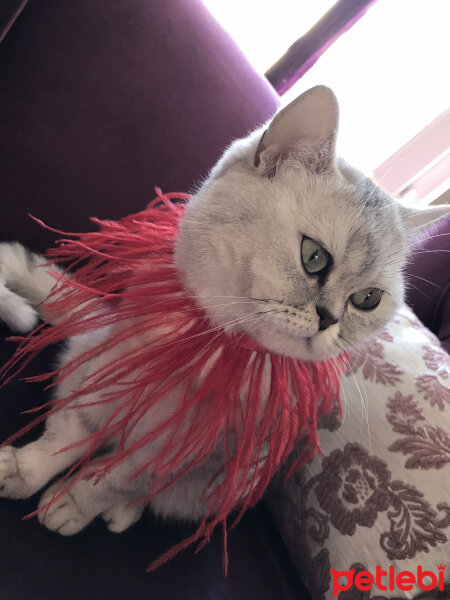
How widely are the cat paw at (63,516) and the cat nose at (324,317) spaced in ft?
1.54

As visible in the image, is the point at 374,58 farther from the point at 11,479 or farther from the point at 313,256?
the point at 11,479

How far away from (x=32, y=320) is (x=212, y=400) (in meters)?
0.41

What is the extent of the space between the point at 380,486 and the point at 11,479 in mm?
565

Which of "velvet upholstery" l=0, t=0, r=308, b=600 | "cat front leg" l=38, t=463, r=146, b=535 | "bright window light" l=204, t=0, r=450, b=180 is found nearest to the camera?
"cat front leg" l=38, t=463, r=146, b=535

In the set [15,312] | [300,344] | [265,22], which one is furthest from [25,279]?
[265,22]

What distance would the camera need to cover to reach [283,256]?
521 mm

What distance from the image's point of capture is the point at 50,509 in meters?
0.63

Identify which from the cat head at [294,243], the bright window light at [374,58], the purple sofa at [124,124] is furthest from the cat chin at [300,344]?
the bright window light at [374,58]

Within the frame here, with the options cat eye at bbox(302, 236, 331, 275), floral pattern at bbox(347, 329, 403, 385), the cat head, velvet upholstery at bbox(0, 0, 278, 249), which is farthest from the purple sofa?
cat eye at bbox(302, 236, 331, 275)

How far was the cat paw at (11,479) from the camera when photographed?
0.61 metres

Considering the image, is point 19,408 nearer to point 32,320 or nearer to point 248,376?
point 32,320

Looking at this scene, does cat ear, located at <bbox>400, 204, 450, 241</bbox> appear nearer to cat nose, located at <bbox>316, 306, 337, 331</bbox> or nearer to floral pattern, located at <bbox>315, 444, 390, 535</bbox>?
cat nose, located at <bbox>316, 306, 337, 331</bbox>

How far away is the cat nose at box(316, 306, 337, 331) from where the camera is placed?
534 mm

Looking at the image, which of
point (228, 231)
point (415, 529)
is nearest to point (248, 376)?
point (228, 231)
